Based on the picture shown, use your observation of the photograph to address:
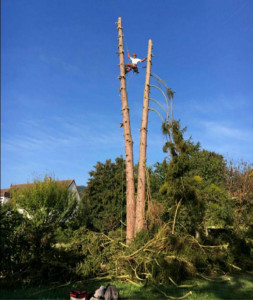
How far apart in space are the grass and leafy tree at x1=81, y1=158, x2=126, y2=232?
17443mm

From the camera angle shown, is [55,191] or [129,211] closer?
[129,211]

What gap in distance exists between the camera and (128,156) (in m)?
8.00

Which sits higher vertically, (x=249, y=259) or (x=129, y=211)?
(x=129, y=211)

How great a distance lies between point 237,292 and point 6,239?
4.26 m

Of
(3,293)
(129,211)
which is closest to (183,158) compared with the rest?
(129,211)

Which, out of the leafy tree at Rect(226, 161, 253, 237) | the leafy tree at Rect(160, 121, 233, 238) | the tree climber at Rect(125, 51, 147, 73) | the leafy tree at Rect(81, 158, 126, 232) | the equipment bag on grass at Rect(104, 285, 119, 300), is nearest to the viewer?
the equipment bag on grass at Rect(104, 285, 119, 300)

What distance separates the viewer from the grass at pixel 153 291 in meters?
4.53

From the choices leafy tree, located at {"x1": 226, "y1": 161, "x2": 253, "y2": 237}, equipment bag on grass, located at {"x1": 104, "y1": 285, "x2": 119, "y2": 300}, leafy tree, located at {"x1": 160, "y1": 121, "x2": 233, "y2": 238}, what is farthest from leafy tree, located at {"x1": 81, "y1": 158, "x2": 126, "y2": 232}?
equipment bag on grass, located at {"x1": 104, "y1": 285, "x2": 119, "y2": 300}

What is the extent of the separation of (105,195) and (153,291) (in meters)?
20.9

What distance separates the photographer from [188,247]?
605 centimetres

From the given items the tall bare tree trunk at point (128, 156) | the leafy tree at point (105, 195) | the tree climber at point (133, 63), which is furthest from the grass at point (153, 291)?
the leafy tree at point (105, 195)

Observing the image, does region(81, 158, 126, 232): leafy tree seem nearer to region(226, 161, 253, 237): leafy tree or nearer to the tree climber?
region(226, 161, 253, 237): leafy tree

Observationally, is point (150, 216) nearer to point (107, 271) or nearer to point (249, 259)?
point (107, 271)

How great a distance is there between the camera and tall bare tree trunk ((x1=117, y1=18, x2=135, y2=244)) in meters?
7.29
